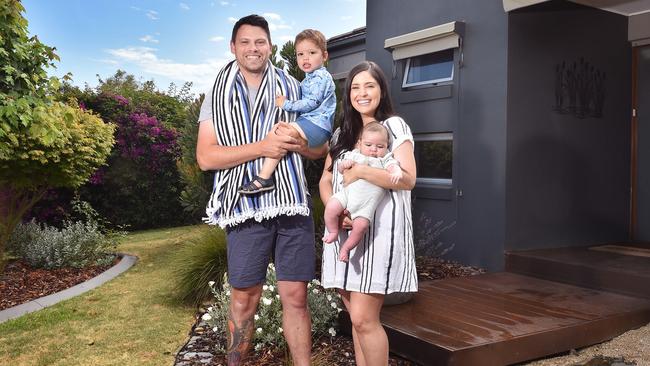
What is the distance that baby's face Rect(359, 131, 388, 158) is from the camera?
213 cm

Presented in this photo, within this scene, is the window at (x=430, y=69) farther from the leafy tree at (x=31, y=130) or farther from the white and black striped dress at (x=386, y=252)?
the white and black striped dress at (x=386, y=252)

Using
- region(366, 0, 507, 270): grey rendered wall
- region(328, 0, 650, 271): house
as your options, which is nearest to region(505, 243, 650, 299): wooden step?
region(328, 0, 650, 271): house

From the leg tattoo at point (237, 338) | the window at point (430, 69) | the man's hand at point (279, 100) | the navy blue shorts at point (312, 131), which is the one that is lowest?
the leg tattoo at point (237, 338)

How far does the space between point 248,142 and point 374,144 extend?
0.52m

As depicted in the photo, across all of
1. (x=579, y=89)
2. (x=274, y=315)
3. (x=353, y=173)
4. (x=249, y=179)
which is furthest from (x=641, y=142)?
(x=249, y=179)

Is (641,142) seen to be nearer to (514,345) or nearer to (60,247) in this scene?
(514,345)

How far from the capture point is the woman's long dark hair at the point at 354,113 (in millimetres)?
2268

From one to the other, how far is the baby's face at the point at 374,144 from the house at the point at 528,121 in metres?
3.57

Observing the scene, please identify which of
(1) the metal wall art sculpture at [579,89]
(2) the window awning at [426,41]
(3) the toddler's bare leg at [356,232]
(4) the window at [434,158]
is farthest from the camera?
(4) the window at [434,158]

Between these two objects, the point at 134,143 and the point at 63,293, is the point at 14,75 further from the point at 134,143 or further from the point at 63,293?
the point at 134,143

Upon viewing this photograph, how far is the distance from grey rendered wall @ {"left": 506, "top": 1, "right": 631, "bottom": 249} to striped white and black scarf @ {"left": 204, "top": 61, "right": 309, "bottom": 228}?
3.77 meters

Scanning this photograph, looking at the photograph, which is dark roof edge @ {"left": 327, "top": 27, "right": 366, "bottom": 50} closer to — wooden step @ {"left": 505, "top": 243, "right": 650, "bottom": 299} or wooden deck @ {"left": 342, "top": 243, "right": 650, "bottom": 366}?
wooden step @ {"left": 505, "top": 243, "right": 650, "bottom": 299}

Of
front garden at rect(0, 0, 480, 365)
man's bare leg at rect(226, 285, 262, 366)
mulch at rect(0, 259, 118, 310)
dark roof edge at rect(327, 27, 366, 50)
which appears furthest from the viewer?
dark roof edge at rect(327, 27, 366, 50)

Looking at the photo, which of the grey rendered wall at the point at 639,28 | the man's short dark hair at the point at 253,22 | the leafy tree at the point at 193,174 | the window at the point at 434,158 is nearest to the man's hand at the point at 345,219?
the man's short dark hair at the point at 253,22
